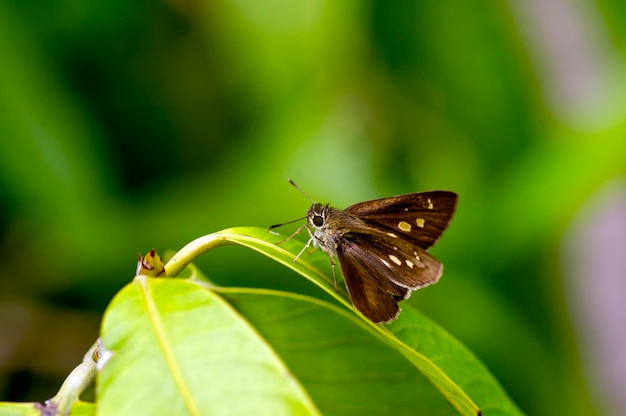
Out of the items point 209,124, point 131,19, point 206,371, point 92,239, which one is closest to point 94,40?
point 131,19

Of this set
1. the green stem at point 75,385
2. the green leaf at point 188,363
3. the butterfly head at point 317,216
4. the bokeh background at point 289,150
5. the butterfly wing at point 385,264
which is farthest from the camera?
the bokeh background at point 289,150

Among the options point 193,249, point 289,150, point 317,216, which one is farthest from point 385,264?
point 289,150

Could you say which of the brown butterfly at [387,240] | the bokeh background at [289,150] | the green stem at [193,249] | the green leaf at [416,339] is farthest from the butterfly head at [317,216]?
the bokeh background at [289,150]

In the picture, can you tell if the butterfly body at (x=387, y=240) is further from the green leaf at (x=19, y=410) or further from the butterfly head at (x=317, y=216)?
the green leaf at (x=19, y=410)

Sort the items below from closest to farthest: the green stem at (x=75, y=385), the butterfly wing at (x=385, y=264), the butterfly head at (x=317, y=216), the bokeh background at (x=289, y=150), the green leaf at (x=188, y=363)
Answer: the green leaf at (x=188, y=363)
the green stem at (x=75, y=385)
the butterfly wing at (x=385, y=264)
the butterfly head at (x=317, y=216)
the bokeh background at (x=289, y=150)

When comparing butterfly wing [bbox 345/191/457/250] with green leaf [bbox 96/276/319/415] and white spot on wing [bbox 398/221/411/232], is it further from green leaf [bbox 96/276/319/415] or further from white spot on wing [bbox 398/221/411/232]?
green leaf [bbox 96/276/319/415]

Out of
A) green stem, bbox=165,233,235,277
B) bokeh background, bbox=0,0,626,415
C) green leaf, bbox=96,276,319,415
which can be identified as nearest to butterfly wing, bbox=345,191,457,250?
green stem, bbox=165,233,235,277

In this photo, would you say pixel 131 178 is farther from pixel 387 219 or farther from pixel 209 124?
pixel 387 219
